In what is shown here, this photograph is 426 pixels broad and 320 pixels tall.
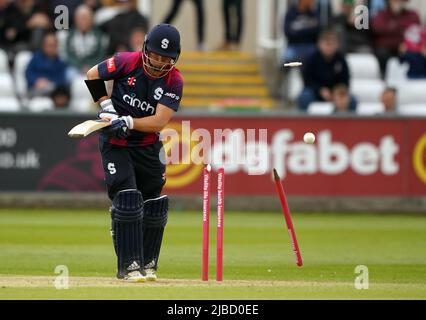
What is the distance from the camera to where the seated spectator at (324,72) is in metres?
21.5

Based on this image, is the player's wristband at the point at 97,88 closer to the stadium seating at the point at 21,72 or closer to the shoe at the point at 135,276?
the shoe at the point at 135,276

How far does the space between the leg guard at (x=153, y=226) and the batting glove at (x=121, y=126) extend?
2.79 feet

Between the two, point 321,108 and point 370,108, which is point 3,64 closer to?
point 321,108

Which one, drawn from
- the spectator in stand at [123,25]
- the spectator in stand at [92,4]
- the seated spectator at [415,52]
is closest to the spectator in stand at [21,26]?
the spectator in stand at [92,4]

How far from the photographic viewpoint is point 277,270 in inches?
505

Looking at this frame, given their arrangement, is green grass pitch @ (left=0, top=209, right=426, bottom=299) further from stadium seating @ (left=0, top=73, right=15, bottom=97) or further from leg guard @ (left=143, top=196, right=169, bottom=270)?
stadium seating @ (left=0, top=73, right=15, bottom=97)

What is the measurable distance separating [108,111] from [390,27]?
42.6 feet

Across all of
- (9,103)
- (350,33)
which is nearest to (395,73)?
(350,33)

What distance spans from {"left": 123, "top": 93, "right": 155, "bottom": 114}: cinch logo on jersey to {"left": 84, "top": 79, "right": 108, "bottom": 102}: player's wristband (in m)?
0.21

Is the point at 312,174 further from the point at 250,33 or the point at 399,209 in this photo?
the point at 250,33

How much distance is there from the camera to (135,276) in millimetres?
11102

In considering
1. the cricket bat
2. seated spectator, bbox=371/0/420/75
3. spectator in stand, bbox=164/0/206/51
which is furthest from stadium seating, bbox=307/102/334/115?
the cricket bat
